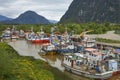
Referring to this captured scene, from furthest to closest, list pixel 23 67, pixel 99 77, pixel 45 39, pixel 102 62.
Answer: pixel 45 39
pixel 102 62
pixel 99 77
pixel 23 67

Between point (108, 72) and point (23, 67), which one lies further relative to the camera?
point (108, 72)

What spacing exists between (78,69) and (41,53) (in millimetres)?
24427

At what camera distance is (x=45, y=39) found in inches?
3745

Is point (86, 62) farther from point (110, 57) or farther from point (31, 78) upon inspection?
point (31, 78)

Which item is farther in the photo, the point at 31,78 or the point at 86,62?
the point at 86,62

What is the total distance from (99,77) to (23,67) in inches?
542

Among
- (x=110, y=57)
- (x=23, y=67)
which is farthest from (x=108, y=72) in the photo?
(x=23, y=67)

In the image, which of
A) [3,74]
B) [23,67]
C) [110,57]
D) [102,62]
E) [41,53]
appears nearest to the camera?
[3,74]

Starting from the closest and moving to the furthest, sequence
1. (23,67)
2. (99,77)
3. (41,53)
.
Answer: (23,67) → (99,77) → (41,53)

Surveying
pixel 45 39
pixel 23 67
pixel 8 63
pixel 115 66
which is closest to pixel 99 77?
pixel 115 66

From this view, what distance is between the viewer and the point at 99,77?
39031mm

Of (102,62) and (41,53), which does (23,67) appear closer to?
(102,62)

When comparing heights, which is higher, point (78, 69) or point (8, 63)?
point (8, 63)

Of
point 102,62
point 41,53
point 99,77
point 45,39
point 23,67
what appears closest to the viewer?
point 23,67
